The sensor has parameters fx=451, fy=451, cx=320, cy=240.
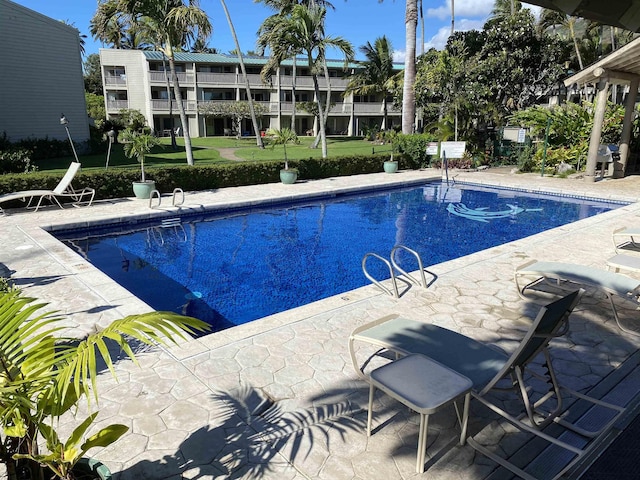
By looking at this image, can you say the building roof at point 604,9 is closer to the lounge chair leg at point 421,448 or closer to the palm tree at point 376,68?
the lounge chair leg at point 421,448

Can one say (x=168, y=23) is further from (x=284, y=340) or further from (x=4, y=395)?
(x=4, y=395)

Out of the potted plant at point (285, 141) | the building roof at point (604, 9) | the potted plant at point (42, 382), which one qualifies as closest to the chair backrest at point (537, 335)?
the building roof at point (604, 9)

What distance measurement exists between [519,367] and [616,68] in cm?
1605

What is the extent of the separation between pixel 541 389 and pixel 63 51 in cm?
2664

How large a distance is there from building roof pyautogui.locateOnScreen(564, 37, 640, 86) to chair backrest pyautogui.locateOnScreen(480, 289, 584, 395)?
1317cm

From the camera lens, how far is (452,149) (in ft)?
60.0

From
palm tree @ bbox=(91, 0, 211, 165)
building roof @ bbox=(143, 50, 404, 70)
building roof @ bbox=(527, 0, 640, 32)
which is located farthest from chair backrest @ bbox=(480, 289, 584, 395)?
building roof @ bbox=(143, 50, 404, 70)

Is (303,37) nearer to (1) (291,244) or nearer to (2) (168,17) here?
(2) (168,17)

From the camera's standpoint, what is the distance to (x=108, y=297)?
5.91 meters

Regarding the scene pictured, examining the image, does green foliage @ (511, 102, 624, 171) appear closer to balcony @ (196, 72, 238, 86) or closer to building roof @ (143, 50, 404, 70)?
building roof @ (143, 50, 404, 70)

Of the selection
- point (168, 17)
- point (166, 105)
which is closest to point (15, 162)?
point (168, 17)

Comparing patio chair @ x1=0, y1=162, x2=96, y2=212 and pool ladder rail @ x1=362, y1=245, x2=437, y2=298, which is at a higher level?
patio chair @ x1=0, y1=162, x2=96, y2=212

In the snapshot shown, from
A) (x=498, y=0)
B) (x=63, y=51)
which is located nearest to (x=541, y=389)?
(x=63, y=51)

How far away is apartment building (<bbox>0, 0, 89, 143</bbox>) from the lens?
20.6 m
